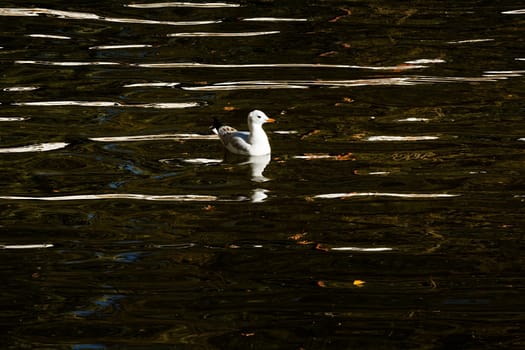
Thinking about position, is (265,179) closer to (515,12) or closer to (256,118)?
(256,118)

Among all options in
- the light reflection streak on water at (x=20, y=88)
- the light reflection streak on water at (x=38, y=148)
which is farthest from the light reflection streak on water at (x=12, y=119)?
the light reflection streak on water at (x=20, y=88)

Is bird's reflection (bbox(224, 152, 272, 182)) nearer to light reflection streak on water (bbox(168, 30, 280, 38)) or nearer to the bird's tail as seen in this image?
the bird's tail

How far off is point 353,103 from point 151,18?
5.16m

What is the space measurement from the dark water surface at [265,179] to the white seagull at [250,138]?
11 cm

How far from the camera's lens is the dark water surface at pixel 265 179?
22.6ft

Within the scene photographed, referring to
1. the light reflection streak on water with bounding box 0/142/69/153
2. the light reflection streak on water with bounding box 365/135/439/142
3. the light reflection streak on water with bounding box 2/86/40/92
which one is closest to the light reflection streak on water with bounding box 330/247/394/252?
the light reflection streak on water with bounding box 365/135/439/142

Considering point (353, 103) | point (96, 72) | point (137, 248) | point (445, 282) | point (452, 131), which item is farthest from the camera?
point (96, 72)

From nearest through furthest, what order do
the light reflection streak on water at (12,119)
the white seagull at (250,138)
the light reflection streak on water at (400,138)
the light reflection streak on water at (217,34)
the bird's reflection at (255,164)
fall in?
1. the bird's reflection at (255,164)
2. the white seagull at (250,138)
3. the light reflection streak on water at (400,138)
4. the light reflection streak on water at (12,119)
5. the light reflection streak on water at (217,34)

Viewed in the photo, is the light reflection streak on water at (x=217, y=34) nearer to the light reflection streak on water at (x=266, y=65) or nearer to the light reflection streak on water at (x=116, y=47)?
the light reflection streak on water at (x=116, y=47)

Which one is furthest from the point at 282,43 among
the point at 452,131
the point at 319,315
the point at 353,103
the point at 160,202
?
the point at 319,315

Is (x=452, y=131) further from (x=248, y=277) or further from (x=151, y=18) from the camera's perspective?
(x=151, y=18)

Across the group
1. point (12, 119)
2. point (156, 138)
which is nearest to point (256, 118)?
point (156, 138)

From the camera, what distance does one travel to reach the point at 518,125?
11.5 m

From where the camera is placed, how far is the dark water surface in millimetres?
6887
